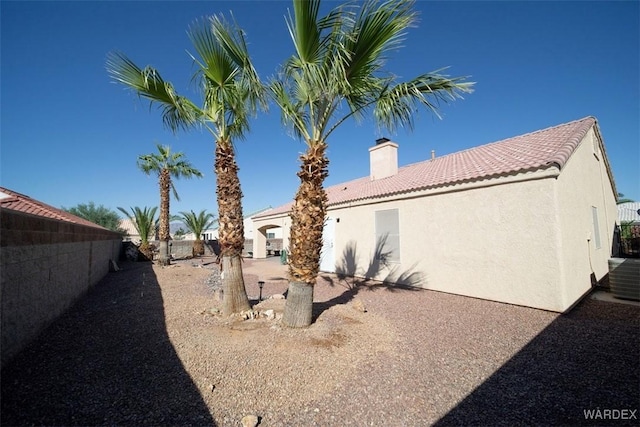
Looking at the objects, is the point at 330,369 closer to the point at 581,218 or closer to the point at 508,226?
the point at 508,226

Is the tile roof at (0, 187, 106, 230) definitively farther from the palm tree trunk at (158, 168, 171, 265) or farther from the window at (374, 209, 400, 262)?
the window at (374, 209, 400, 262)

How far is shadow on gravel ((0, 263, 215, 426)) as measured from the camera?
2.75 m

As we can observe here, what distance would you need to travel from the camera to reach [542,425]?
2805 millimetres

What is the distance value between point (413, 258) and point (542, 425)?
667cm

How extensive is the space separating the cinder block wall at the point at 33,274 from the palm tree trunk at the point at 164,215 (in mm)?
8672

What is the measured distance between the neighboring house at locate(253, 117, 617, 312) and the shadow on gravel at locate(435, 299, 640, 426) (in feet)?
5.69

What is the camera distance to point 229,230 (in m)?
6.00

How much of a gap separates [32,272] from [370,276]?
32.4 feet

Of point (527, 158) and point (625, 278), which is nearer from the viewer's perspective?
point (625, 278)

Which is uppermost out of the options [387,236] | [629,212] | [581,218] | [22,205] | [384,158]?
[384,158]

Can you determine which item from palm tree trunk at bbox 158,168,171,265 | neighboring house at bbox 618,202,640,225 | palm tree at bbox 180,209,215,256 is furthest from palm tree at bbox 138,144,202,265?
neighboring house at bbox 618,202,640,225

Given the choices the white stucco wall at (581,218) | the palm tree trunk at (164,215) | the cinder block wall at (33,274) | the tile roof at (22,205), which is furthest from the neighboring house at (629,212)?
the tile roof at (22,205)

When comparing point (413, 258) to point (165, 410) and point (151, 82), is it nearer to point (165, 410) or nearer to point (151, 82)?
point (165, 410)

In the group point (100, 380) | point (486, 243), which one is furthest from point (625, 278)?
point (100, 380)
